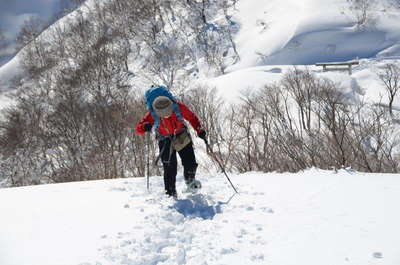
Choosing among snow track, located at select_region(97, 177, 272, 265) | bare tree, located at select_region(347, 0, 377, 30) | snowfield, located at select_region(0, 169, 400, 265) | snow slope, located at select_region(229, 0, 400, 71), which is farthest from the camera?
bare tree, located at select_region(347, 0, 377, 30)

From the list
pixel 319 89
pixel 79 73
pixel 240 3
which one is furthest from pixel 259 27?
pixel 79 73

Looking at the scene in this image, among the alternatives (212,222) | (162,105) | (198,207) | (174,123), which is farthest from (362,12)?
(212,222)

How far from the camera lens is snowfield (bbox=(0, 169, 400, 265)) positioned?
7.83 ft

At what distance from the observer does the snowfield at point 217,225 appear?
2387 millimetres

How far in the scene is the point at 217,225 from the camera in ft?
Result: 10.7

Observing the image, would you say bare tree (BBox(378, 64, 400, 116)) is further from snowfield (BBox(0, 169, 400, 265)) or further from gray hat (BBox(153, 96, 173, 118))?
gray hat (BBox(153, 96, 173, 118))

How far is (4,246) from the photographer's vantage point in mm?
2627

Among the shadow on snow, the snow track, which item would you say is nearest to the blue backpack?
the shadow on snow

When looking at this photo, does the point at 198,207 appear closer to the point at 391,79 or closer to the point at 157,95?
the point at 157,95

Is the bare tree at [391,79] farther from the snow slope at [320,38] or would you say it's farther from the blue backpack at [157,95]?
the blue backpack at [157,95]

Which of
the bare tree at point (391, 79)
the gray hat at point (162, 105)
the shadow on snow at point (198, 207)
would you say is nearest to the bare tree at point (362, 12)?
the bare tree at point (391, 79)

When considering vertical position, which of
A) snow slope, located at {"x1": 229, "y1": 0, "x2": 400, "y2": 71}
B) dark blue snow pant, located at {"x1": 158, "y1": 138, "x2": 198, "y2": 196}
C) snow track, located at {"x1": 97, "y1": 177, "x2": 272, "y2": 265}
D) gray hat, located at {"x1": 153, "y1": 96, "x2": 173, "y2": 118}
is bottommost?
snow track, located at {"x1": 97, "y1": 177, "x2": 272, "y2": 265}

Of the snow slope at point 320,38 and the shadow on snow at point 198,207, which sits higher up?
the snow slope at point 320,38

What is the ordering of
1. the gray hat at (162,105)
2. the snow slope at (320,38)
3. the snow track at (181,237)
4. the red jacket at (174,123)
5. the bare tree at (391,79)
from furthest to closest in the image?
the snow slope at (320,38), the bare tree at (391,79), the red jacket at (174,123), the gray hat at (162,105), the snow track at (181,237)
